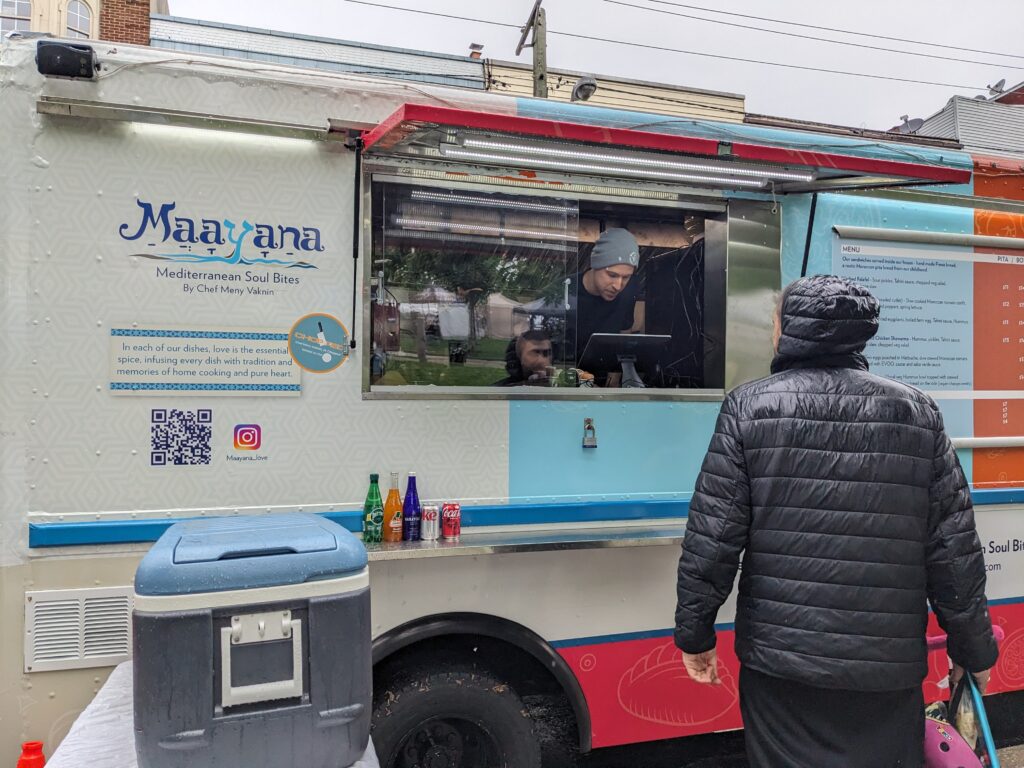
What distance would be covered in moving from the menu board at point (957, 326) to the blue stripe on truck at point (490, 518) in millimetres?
380

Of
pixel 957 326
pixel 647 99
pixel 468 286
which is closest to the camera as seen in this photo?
pixel 468 286

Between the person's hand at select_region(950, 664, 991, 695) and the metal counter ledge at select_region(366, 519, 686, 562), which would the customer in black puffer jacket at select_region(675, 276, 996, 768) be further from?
the metal counter ledge at select_region(366, 519, 686, 562)

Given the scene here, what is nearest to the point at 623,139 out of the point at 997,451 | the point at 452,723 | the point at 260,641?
the point at 260,641

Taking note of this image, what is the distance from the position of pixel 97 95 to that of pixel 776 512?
2620 mm

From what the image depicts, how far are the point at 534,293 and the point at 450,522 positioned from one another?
1.03 metres

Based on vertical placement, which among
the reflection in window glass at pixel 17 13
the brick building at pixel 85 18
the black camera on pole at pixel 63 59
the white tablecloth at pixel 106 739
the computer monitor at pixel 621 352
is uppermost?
the reflection in window glass at pixel 17 13

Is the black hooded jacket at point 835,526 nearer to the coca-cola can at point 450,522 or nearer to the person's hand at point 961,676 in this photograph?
the person's hand at point 961,676

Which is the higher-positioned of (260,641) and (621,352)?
(621,352)

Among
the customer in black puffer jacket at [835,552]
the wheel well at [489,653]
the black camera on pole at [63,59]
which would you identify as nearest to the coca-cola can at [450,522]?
the wheel well at [489,653]

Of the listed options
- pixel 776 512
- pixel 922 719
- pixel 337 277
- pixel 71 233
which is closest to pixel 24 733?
pixel 71 233

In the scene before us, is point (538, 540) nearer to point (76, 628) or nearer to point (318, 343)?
point (318, 343)

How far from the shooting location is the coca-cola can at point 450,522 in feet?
9.07

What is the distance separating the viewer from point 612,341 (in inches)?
125

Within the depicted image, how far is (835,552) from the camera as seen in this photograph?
6.61 ft
